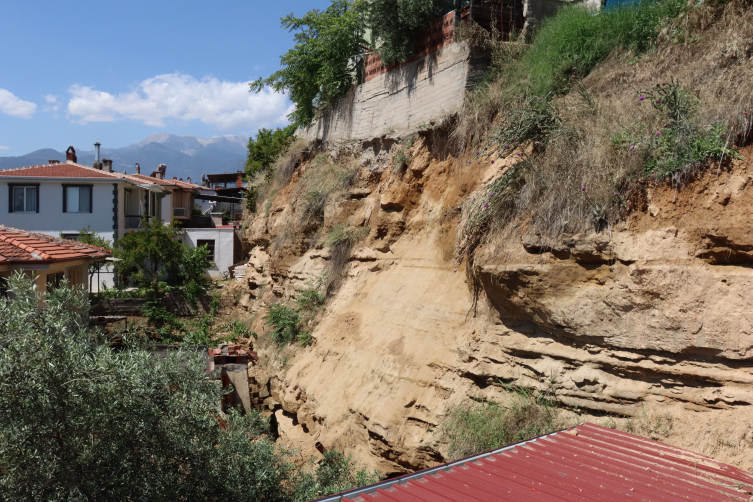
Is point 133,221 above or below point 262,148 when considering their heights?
below

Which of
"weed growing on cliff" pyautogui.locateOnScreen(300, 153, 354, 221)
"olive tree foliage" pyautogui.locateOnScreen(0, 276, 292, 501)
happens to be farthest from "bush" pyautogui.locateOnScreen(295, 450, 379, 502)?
"weed growing on cliff" pyautogui.locateOnScreen(300, 153, 354, 221)

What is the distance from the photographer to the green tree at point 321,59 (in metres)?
15.5

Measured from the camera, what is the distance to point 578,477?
198 inches

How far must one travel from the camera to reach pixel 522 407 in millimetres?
6871

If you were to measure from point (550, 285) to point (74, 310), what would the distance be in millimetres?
6821

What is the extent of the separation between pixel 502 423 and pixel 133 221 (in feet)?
89.4

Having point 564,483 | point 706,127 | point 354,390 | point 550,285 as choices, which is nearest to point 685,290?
point 550,285

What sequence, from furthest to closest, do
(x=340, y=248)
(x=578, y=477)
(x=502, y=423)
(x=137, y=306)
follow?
(x=137, y=306) → (x=340, y=248) → (x=502, y=423) → (x=578, y=477)

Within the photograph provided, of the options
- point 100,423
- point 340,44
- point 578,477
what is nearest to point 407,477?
point 578,477

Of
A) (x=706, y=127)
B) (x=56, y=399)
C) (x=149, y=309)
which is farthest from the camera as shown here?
(x=149, y=309)

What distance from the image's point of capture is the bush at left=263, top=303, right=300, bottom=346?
13.3 meters

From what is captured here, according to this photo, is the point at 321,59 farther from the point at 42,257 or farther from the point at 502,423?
the point at 502,423

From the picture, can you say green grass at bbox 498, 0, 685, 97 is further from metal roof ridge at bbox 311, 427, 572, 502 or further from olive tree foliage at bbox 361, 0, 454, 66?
metal roof ridge at bbox 311, 427, 572, 502

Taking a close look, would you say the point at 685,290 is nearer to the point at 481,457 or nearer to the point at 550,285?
the point at 550,285
